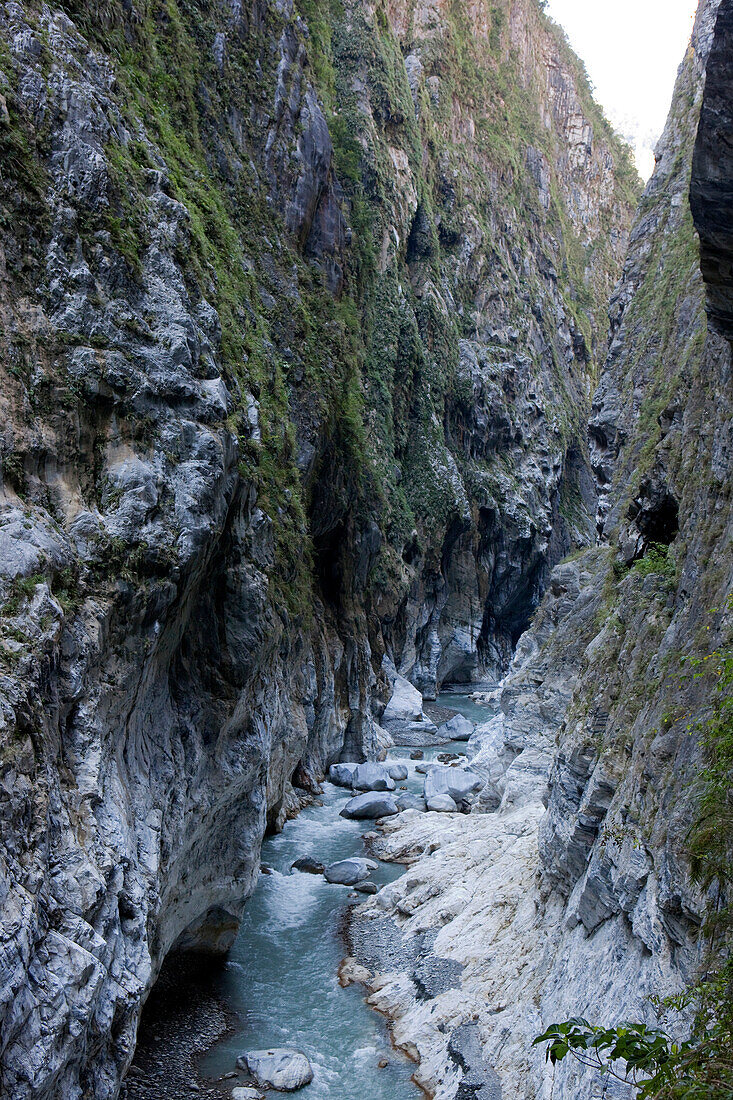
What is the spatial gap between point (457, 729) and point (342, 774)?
10.1 m

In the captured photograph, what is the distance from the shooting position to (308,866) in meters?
18.6

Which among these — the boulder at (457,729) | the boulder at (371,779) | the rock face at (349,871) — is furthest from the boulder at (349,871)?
the boulder at (457,729)

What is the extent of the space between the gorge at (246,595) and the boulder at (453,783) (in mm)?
539

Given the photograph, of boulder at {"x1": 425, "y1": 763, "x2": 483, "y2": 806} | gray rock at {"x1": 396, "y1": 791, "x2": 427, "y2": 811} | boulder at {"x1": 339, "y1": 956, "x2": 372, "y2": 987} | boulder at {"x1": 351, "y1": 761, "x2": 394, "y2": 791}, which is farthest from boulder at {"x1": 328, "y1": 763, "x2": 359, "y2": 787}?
boulder at {"x1": 339, "y1": 956, "x2": 372, "y2": 987}

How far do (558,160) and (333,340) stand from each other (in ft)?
207

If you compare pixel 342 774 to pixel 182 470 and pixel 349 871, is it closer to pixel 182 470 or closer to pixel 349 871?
pixel 349 871

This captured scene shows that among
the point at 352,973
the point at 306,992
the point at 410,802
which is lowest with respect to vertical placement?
the point at 306,992

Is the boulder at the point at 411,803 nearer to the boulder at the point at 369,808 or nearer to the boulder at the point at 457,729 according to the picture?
the boulder at the point at 369,808

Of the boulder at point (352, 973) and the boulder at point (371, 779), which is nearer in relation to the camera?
the boulder at point (352, 973)

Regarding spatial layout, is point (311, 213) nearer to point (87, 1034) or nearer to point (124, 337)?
point (124, 337)

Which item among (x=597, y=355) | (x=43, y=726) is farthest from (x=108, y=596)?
(x=597, y=355)

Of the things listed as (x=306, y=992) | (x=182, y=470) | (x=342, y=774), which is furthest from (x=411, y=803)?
(x=182, y=470)

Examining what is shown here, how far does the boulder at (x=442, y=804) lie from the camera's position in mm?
22734

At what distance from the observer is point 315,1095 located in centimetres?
1065
